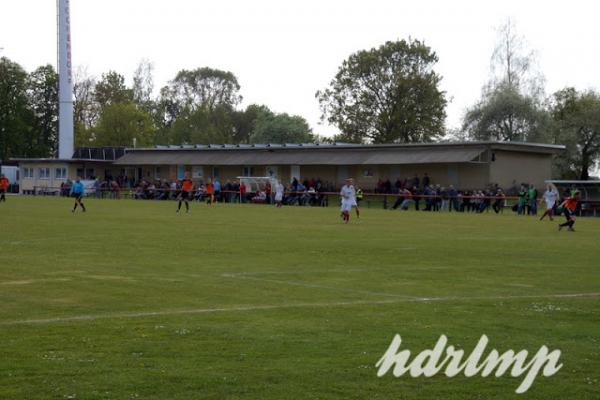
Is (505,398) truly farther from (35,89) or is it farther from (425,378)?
(35,89)

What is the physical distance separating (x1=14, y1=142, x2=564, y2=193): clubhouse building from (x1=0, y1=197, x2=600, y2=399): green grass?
35693 millimetres

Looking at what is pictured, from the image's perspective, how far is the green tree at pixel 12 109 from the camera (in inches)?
4326

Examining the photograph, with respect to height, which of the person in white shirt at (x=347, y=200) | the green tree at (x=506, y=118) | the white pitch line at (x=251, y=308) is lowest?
the white pitch line at (x=251, y=308)

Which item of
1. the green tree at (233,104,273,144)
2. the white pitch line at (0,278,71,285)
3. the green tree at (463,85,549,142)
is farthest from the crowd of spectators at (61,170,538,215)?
the green tree at (233,104,273,144)

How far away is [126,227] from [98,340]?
21804 millimetres

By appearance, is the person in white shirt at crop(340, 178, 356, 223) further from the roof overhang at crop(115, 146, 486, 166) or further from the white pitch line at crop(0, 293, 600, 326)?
the white pitch line at crop(0, 293, 600, 326)

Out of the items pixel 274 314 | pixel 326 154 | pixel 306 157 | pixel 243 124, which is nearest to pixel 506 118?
pixel 326 154

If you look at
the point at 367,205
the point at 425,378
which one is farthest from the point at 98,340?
the point at 367,205

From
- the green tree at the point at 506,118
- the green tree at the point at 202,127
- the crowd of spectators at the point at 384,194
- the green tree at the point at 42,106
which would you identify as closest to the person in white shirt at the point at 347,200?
the crowd of spectators at the point at 384,194

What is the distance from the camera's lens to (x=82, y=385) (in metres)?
8.29

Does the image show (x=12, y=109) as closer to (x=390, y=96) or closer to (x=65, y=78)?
(x=65, y=78)

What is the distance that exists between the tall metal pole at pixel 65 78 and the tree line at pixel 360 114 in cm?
1723

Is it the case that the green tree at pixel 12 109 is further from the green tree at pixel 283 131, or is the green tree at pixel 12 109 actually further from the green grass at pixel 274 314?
the green grass at pixel 274 314

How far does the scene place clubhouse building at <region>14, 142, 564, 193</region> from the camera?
61156mm
